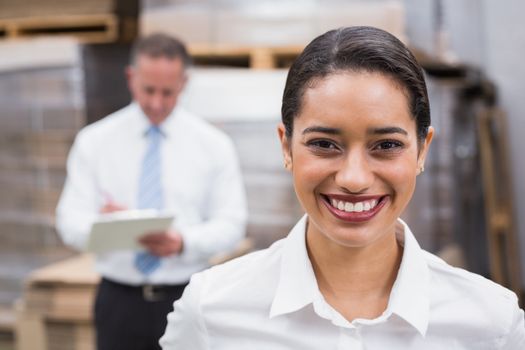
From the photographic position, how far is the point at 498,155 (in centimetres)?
616

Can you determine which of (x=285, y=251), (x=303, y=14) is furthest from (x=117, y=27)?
(x=285, y=251)

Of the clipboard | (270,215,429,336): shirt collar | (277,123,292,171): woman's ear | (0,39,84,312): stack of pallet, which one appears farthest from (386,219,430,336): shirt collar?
(0,39,84,312): stack of pallet

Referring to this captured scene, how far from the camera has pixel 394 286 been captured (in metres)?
1.40

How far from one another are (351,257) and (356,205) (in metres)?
0.15

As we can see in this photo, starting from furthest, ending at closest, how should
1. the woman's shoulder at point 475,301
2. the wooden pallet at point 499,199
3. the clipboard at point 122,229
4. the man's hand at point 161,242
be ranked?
1. the wooden pallet at point 499,199
2. the man's hand at point 161,242
3. the clipboard at point 122,229
4. the woman's shoulder at point 475,301

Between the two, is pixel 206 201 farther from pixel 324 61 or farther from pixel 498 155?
pixel 498 155

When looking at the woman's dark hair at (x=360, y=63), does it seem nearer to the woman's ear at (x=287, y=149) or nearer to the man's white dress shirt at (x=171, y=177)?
the woman's ear at (x=287, y=149)

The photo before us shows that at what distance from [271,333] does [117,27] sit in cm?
415

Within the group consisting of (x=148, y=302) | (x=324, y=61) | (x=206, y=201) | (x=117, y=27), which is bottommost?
(x=148, y=302)

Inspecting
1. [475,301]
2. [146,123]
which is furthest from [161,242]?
[475,301]

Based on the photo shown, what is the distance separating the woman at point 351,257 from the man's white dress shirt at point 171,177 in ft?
5.52

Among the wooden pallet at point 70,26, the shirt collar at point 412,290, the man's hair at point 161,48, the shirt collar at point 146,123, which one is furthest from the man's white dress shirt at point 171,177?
the wooden pallet at point 70,26

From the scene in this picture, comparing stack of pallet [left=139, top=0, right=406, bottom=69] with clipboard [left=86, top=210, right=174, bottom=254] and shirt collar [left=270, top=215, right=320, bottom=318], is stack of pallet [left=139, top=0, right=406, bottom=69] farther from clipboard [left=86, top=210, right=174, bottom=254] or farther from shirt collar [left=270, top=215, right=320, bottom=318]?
shirt collar [left=270, top=215, right=320, bottom=318]

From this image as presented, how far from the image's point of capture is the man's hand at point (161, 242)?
2975mm
